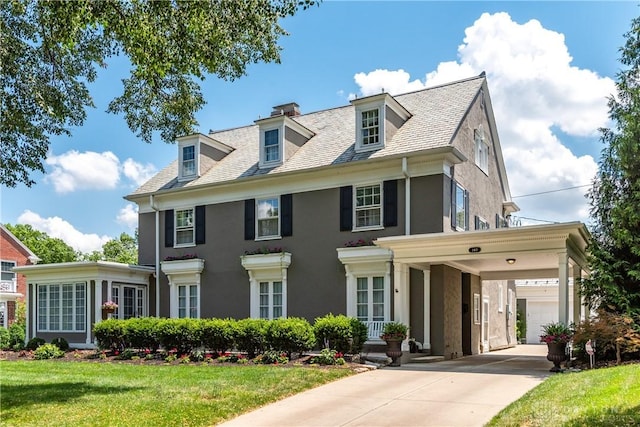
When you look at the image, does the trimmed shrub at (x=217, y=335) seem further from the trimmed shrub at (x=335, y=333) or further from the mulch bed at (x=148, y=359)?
the trimmed shrub at (x=335, y=333)

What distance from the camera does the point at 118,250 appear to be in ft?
205

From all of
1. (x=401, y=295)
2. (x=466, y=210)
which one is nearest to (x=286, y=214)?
(x=401, y=295)

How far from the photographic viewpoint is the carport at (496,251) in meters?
14.1

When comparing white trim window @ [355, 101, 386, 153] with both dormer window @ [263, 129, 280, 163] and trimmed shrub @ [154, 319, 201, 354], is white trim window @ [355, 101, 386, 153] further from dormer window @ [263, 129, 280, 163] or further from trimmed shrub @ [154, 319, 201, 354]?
trimmed shrub @ [154, 319, 201, 354]

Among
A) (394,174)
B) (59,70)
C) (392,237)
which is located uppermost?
(59,70)

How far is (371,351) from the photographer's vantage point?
17125 mm

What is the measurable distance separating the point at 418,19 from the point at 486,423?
27.9 ft

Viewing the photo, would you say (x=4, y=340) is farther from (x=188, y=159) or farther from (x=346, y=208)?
(x=346, y=208)

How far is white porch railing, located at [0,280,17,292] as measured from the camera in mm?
34031

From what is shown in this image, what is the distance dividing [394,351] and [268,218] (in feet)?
23.1

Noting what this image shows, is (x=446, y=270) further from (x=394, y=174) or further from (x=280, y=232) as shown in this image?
(x=280, y=232)

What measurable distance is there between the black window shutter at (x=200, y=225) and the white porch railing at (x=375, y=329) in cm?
739

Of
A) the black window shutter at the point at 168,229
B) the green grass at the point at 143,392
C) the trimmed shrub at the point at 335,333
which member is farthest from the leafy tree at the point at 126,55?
the black window shutter at the point at 168,229

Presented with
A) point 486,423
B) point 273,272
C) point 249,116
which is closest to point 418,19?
point 486,423
